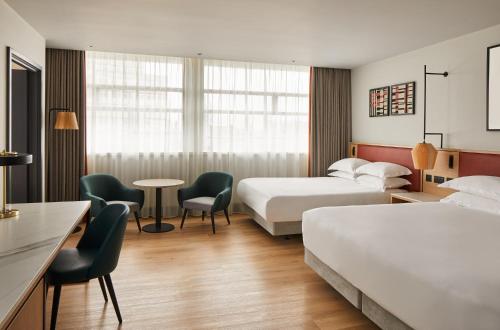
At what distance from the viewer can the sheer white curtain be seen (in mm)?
5234

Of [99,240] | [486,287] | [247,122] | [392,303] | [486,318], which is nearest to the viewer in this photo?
[486,318]

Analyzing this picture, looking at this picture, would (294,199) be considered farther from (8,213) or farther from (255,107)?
(8,213)

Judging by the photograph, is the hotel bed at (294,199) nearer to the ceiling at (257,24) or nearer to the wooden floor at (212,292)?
the wooden floor at (212,292)

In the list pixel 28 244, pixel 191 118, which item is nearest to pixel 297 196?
pixel 191 118

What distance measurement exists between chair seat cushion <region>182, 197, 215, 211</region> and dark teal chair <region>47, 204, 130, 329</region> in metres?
2.14

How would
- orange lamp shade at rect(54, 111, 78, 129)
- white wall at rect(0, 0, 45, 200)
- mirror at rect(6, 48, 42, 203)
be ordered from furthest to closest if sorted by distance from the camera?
orange lamp shade at rect(54, 111, 78, 129) < mirror at rect(6, 48, 42, 203) < white wall at rect(0, 0, 45, 200)

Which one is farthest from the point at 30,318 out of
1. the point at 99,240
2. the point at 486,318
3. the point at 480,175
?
the point at 480,175

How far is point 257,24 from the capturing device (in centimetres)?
373

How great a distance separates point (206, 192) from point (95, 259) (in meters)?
3.10

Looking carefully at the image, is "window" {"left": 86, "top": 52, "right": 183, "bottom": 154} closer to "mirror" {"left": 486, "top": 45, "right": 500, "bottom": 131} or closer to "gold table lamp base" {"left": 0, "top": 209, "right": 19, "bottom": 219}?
"gold table lamp base" {"left": 0, "top": 209, "right": 19, "bottom": 219}

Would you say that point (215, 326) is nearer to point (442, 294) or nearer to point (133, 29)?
point (442, 294)

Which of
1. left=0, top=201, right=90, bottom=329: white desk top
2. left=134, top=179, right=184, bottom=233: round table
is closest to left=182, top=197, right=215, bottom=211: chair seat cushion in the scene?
left=134, top=179, right=184, bottom=233: round table

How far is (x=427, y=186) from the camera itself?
450 cm

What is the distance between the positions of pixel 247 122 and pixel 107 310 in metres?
3.68
